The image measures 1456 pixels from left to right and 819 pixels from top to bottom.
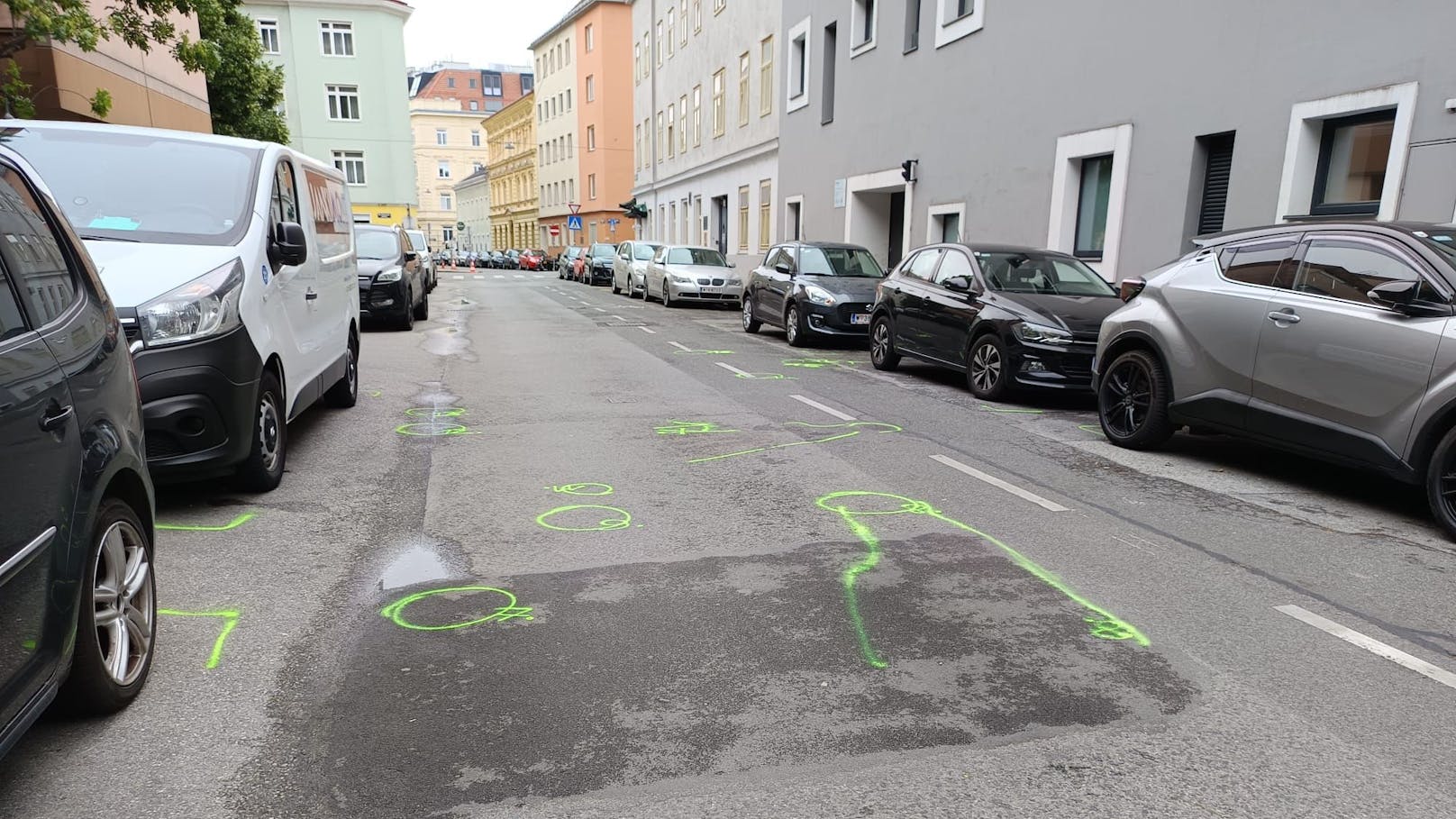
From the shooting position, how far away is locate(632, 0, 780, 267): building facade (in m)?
28.0

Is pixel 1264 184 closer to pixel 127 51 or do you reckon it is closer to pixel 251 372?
pixel 251 372

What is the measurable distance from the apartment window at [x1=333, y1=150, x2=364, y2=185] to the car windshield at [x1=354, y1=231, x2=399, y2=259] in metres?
34.5

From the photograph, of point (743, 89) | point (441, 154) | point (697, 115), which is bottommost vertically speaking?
point (697, 115)

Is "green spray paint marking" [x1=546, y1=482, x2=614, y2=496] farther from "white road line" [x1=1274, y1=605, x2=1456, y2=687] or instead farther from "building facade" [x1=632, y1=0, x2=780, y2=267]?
"building facade" [x1=632, y1=0, x2=780, y2=267]

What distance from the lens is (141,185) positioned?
17.9 ft

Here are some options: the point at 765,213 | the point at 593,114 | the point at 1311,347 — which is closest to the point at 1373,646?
the point at 1311,347

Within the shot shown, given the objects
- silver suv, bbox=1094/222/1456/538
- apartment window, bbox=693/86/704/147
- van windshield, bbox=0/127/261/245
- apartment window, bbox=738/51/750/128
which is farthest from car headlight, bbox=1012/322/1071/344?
apartment window, bbox=693/86/704/147

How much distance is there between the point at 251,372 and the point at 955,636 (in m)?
4.05

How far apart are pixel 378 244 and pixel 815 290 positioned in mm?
8067

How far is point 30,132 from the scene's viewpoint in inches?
220

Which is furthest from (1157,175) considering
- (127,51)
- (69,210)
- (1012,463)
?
(127,51)

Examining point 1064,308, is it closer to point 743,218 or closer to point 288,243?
point 288,243

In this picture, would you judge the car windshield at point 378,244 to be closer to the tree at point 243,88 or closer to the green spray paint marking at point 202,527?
the tree at point 243,88

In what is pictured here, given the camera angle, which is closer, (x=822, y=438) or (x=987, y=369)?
(x=822, y=438)
